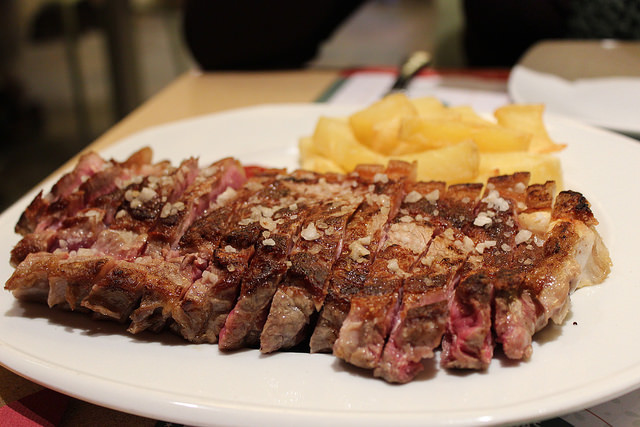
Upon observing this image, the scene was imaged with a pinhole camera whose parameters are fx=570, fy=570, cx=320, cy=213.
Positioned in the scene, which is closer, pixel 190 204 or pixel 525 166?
pixel 190 204

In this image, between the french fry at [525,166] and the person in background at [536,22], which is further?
the person in background at [536,22]

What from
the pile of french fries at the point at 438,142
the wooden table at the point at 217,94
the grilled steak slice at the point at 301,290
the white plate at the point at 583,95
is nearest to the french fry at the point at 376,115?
the pile of french fries at the point at 438,142

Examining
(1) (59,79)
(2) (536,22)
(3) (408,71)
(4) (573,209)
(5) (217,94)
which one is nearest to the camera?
(4) (573,209)

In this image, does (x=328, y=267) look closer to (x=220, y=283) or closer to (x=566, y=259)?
(x=220, y=283)

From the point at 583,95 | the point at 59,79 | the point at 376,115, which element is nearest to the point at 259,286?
the point at 376,115

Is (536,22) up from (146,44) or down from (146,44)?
up

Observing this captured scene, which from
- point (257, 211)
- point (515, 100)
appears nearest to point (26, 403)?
point (257, 211)

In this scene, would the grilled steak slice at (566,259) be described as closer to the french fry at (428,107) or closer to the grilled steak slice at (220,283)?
the grilled steak slice at (220,283)

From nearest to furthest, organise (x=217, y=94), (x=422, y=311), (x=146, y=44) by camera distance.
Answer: (x=422, y=311) < (x=217, y=94) < (x=146, y=44)
